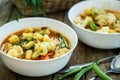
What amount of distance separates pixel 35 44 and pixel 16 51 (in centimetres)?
8

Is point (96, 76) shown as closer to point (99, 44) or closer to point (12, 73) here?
point (99, 44)

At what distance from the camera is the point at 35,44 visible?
1123 mm

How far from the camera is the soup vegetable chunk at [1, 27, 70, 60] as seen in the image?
1.08 meters

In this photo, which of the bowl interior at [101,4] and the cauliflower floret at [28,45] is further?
the bowl interior at [101,4]

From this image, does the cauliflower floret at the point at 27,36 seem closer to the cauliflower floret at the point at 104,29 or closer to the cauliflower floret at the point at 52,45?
the cauliflower floret at the point at 52,45

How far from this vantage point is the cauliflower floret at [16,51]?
3.50 feet

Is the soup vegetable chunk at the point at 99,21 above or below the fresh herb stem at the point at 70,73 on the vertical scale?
above

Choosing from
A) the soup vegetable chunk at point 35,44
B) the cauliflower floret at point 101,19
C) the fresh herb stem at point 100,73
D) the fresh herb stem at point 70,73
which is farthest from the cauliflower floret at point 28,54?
the cauliflower floret at point 101,19

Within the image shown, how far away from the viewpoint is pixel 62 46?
3.82 ft

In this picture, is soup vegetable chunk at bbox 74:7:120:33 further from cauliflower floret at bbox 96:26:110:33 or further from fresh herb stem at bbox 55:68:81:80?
fresh herb stem at bbox 55:68:81:80

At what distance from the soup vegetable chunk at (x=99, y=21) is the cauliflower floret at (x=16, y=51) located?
31 cm

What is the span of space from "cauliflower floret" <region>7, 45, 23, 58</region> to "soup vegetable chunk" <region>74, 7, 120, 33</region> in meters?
0.31

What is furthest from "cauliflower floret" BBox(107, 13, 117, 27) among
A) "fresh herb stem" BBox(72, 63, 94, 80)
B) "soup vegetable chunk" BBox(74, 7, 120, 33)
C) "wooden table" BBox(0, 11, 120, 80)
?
"fresh herb stem" BBox(72, 63, 94, 80)

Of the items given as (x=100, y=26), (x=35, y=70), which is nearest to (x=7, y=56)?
(x=35, y=70)
